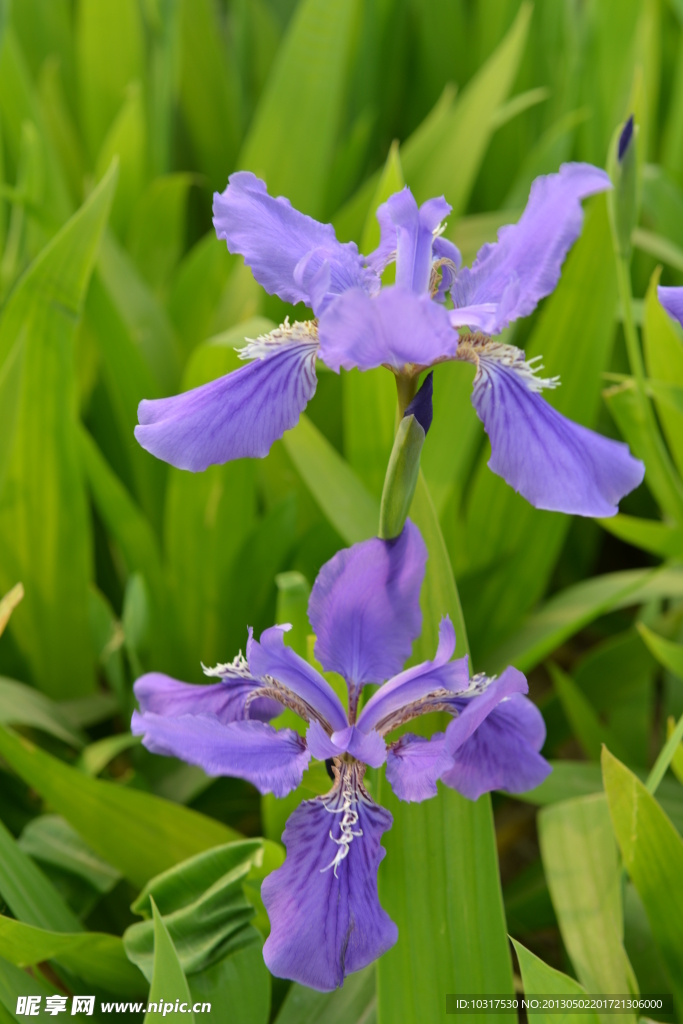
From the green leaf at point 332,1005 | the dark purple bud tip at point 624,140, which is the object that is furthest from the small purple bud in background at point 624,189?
the green leaf at point 332,1005

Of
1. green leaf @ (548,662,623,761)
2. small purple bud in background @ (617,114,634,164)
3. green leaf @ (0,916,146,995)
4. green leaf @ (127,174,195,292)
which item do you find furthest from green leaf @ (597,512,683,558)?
green leaf @ (127,174,195,292)

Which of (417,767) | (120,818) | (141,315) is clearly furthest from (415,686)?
(141,315)

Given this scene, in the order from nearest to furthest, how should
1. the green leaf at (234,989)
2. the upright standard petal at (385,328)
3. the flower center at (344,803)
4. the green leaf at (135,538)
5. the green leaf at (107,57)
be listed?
the upright standard petal at (385,328) < the flower center at (344,803) < the green leaf at (234,989) < the green leaf at (135,538) < the green leaf at (107,57)

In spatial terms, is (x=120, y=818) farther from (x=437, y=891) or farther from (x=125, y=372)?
(x=125, y=372)

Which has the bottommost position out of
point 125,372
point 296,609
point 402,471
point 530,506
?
point 530,506

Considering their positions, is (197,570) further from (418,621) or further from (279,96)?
(279,96)

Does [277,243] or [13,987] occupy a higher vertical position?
[277,243]

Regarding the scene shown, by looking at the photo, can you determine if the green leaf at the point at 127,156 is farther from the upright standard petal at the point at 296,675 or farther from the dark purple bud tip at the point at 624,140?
the upright standard petal at the point at 296,675
